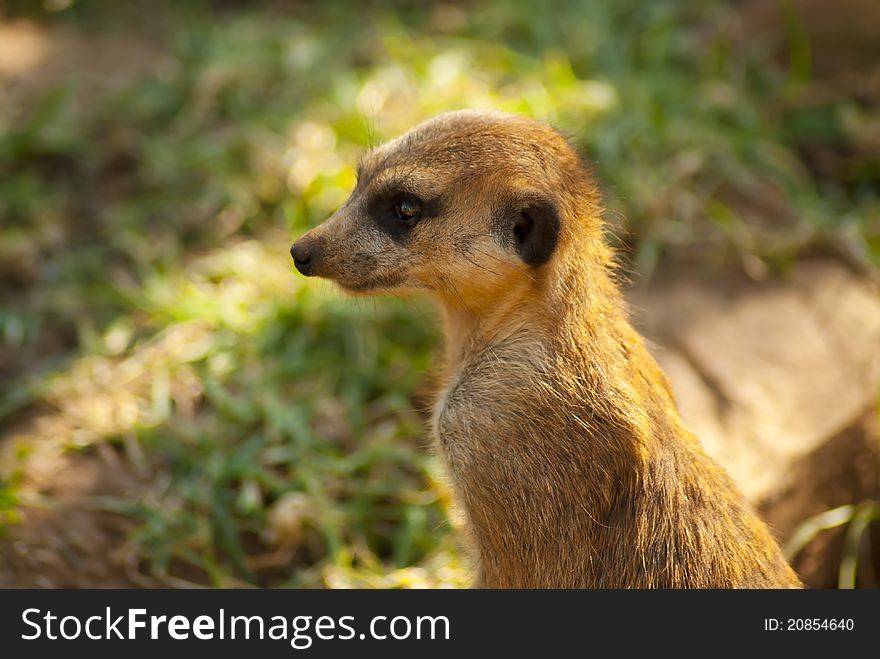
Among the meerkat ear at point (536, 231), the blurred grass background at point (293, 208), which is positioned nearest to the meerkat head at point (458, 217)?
the meerkat ear at point (536, 231)

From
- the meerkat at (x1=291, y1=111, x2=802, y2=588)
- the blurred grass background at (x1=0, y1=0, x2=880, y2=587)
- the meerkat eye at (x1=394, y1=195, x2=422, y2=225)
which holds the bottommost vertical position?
the meerkat at (x1=291, y1=111, x2=802, y2=588)

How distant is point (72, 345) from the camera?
17.4ft

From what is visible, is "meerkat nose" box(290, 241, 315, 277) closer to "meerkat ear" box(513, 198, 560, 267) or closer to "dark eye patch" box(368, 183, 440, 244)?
"dark eye patch" box(368, 183, 440, 244)

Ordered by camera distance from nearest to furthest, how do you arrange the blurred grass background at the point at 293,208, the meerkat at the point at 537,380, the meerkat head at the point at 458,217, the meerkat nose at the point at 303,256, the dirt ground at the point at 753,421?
the meerkat at the point at 537,380 < the meerkat head at the point at 458,217 < the meerkat nose at the point at 303,256 < the dirt ground at the point at 753,421 < the blurred grass background at the point at 293,208

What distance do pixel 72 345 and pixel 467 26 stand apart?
155 inches

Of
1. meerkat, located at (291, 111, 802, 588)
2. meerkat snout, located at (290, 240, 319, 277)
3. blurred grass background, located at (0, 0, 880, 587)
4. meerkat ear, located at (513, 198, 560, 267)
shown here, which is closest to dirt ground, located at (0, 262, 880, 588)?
blurred grass background, located at (0, 0, 880, 587)

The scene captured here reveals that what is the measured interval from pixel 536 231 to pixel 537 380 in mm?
475

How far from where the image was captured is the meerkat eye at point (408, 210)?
11.2 feet

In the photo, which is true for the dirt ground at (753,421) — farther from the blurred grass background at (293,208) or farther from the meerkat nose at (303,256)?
the meerkat nose at (303,256)

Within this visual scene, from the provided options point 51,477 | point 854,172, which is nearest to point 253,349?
point 51,477

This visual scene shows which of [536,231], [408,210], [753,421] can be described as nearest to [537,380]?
[536,231]

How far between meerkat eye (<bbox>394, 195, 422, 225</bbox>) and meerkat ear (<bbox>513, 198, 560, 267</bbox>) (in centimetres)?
32

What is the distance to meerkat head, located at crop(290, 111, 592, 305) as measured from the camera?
11.1ft

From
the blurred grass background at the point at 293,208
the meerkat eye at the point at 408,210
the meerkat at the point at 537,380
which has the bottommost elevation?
the meerkat at the point at 537,380
